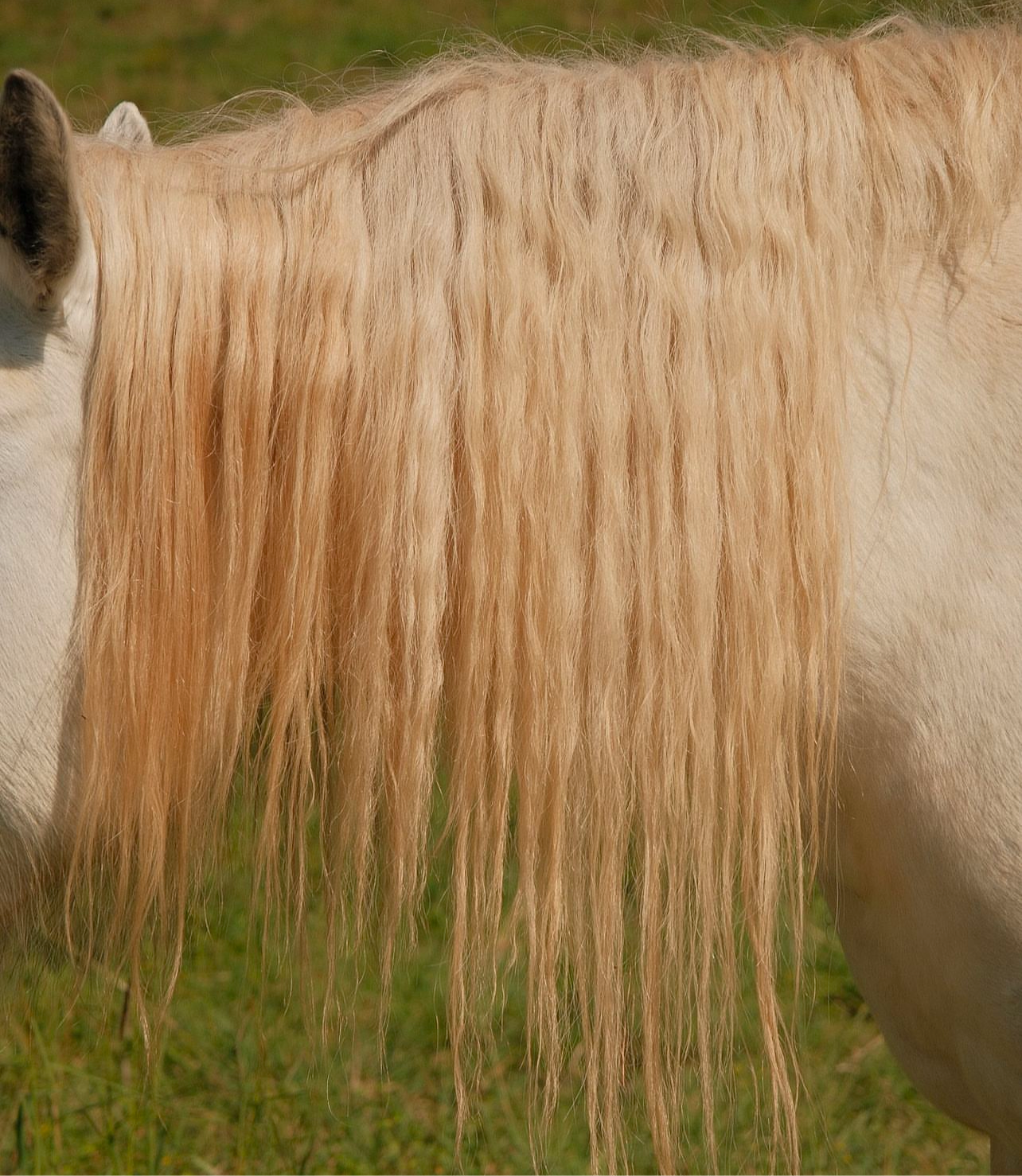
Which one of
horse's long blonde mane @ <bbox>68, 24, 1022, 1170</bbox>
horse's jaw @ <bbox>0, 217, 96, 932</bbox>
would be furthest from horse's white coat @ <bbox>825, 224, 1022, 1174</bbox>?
horse's jaw @ <bbox>0, 217, 96, 932</bbox>

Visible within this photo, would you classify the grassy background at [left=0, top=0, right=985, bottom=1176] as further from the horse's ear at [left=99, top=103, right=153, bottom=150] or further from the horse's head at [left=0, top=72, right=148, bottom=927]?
the horse's head at [left=0, top=72, right=148, bottom=927]

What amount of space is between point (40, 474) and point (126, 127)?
1.87 ft

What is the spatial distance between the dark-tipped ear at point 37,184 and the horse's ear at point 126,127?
401 millimetres

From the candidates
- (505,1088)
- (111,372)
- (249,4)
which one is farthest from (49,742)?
(249,4)

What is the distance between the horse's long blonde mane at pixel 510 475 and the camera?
1.18 m

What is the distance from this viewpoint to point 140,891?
4.15 feet

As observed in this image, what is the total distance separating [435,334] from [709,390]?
0.25 meters

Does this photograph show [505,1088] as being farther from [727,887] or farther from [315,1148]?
[727,887]

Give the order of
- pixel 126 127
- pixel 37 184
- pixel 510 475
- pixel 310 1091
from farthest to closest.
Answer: pixel 310 1091 < pixel 126 127 < pixel 510 475 < pixel 37 184

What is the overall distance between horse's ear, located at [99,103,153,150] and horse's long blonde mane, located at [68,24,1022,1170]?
0.25 m

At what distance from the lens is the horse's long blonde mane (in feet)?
3.87

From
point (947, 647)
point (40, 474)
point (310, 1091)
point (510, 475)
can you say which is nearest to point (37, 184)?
point (40, 474)

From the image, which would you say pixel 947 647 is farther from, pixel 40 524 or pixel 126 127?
pixel 126 127

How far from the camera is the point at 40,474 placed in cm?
115
